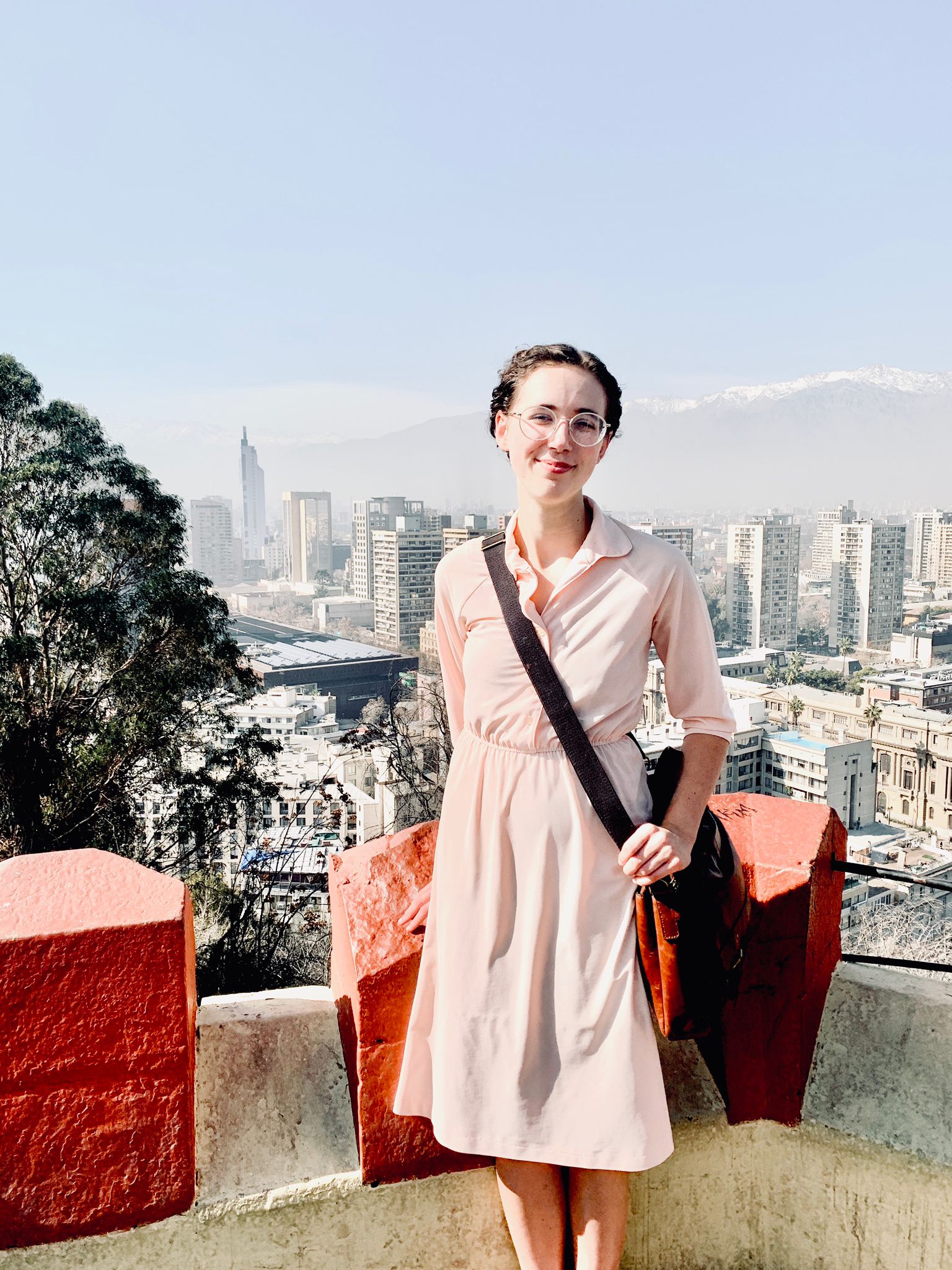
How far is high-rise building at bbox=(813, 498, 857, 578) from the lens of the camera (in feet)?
150

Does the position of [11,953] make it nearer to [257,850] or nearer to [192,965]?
[192,965]

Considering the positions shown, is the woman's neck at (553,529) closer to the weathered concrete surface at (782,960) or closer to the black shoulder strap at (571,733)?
the black shoulder strap at (571,733)

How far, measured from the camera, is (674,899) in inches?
32.6

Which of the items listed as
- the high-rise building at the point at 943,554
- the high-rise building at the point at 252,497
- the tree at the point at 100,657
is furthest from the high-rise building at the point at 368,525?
the high-rise building at the point at 943,554

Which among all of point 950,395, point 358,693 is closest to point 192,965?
point 358,693

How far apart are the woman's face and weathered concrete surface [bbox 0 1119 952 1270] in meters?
0.67

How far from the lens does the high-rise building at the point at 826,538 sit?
45.6 metres

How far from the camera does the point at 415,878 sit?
3.16 ft

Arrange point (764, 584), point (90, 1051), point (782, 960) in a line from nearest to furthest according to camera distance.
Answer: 1. point (90, 1051)
2. point (782, 960)
3. point (764, 584)

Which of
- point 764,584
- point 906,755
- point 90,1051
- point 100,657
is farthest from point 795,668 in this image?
point 90,1051

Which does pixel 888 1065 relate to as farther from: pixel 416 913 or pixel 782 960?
pixel 416 913

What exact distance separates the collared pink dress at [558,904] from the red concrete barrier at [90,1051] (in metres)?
0.22

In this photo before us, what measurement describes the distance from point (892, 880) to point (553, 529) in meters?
0.46

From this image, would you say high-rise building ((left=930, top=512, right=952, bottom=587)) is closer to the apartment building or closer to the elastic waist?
the apartment building
